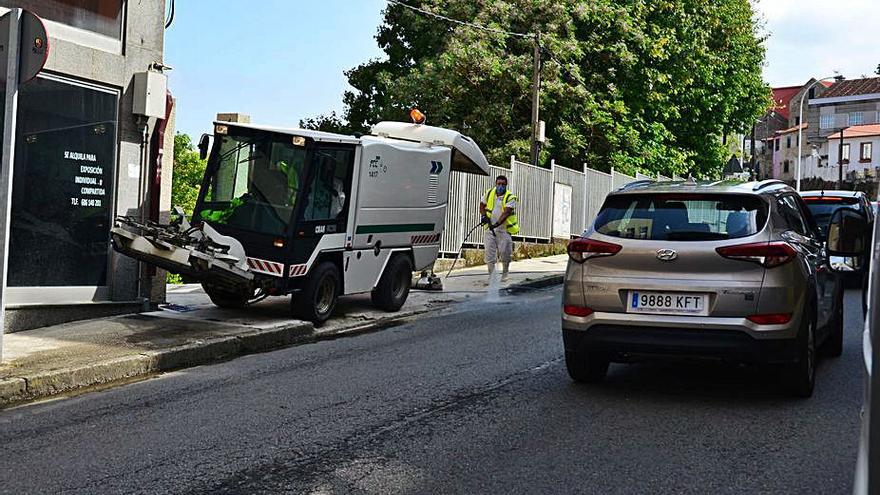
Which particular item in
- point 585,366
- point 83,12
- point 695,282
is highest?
point 83,12

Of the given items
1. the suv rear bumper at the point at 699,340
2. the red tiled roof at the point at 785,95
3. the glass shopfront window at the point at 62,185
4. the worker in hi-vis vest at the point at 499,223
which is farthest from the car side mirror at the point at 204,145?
the red tiled roof at the point at 785,95

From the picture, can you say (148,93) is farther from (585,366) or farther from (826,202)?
(826,202)

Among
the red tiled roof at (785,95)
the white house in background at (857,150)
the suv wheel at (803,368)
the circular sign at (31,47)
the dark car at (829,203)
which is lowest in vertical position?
the suv wheel at (803,368)

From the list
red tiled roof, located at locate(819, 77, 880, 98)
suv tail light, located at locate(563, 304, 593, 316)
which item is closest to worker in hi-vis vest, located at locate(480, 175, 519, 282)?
suv tail light, located at locate(563, 304, 593, 316)

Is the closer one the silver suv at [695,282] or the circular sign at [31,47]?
the silver suv at [695,282]

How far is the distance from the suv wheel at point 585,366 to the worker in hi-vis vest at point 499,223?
8.60 meters

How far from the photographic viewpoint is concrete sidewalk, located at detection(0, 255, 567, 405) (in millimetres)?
7281

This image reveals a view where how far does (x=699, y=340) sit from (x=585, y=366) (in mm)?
1149

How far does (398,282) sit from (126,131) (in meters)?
4.11

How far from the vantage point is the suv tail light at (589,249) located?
689 centimetres

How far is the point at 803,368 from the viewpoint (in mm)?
6734

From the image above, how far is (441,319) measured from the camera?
1196cm

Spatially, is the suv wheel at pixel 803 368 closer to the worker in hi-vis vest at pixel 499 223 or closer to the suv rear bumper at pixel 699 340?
the suv rear bumper at pixel 699 340

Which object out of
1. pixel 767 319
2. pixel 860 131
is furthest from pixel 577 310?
pixel 860 131
